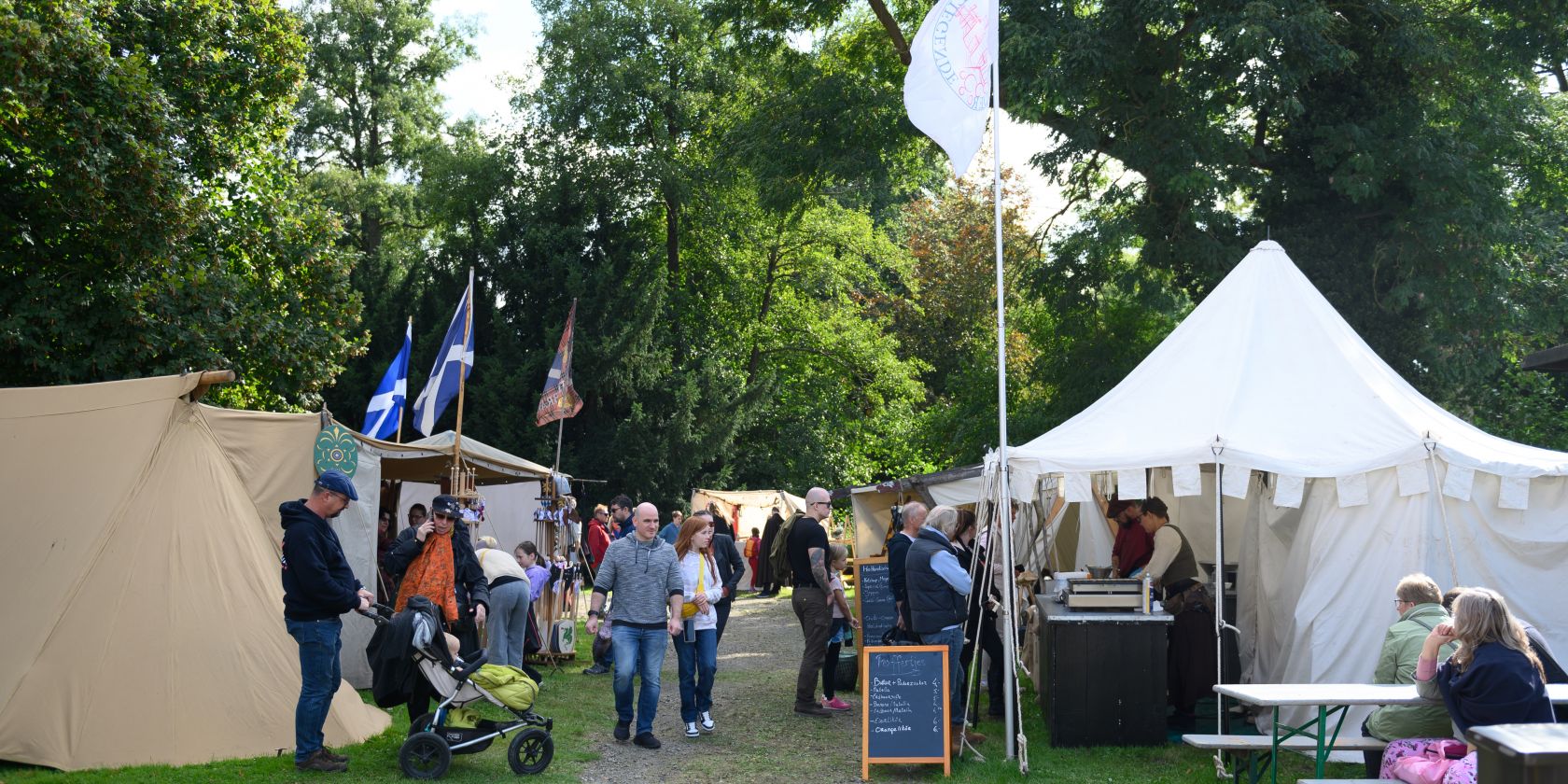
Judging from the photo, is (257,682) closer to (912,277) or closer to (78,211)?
(78,211)

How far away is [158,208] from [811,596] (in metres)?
8.10

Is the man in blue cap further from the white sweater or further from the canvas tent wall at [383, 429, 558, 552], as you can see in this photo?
the canvas tent wall at [383, 429, 558, 552]

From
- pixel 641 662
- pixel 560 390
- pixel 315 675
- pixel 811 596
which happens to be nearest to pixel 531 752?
pixel 641 662

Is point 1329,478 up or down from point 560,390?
down

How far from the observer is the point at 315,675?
685cm

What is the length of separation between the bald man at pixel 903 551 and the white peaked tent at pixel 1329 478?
2.58 ft

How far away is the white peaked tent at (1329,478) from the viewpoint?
814cm

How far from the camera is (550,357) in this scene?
27.4 m

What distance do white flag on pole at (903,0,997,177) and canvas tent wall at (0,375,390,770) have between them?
16.8 feet

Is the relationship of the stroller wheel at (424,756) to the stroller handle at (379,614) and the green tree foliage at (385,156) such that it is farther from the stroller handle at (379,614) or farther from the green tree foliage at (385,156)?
the green tree foliage at (385,156)

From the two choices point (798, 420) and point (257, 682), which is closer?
point (257, 682)

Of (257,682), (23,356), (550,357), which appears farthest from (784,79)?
(257,682)

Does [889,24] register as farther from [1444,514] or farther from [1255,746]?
[1255,746]

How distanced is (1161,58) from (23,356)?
14.0 metres
